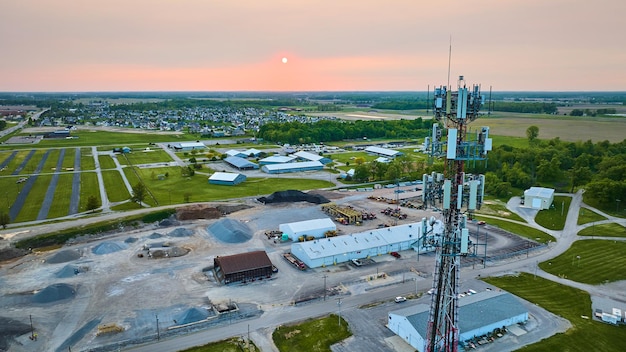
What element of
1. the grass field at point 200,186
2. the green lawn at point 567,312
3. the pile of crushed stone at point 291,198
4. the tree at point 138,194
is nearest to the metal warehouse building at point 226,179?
the grass field at point 200,186

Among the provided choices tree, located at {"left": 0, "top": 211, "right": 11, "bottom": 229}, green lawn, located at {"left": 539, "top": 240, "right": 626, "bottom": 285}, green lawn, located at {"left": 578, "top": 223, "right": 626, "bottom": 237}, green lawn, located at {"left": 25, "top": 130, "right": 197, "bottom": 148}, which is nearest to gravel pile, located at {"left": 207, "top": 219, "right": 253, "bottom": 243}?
tree, located at {"left": 0, "top": 211, "right": 11, "bottom": 229}

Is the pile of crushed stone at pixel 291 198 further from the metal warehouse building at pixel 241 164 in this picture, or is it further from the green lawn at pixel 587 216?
the green lawn at pixel 587 216

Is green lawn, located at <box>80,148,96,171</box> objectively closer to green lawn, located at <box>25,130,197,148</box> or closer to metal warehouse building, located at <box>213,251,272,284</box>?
green lawn, located at <box>25,130,197,148</box>

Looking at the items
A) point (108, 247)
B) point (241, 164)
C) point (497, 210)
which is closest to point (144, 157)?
point (241, 164)

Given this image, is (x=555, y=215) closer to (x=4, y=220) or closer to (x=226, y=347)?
(x=226, y=347)

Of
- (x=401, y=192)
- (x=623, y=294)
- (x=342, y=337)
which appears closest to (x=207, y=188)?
(x=401, y=192)

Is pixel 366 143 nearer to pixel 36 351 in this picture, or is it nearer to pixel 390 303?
pixel 390 303

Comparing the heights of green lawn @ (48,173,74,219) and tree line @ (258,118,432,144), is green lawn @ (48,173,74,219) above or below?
below
